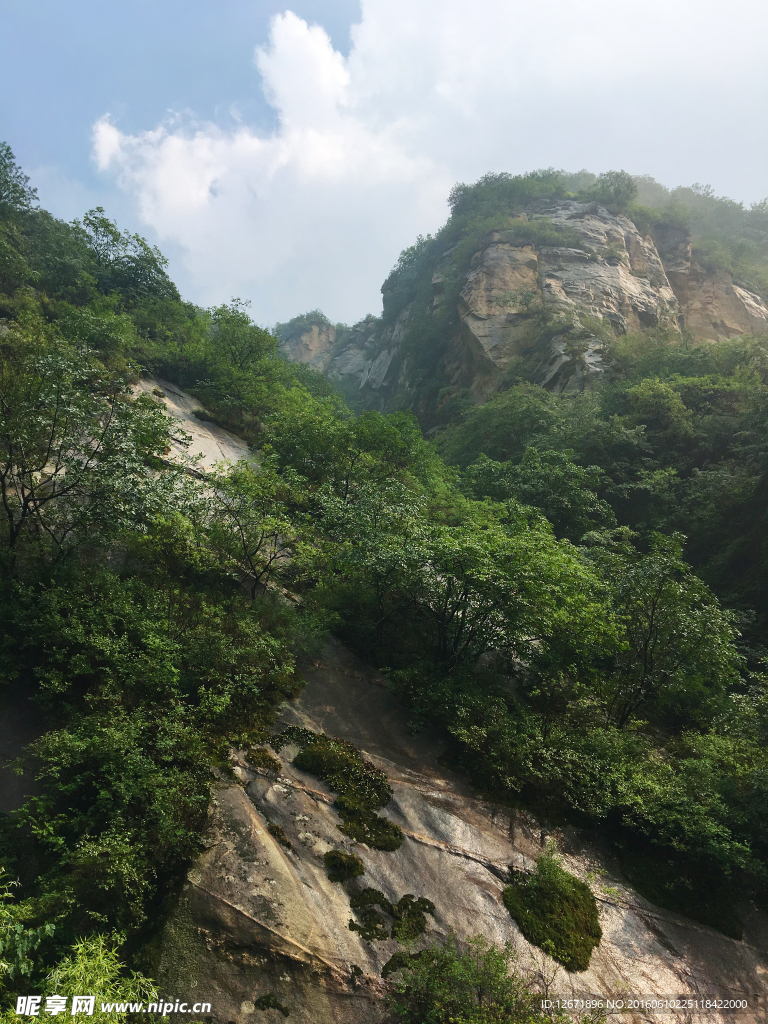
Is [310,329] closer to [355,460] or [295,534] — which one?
[355,460]

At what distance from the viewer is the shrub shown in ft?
20.6

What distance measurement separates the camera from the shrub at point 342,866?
6270 millimetres

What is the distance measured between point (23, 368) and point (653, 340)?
3234 cm

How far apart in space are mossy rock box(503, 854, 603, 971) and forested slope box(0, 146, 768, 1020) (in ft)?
4.43

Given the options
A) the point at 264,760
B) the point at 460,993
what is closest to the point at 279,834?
the point at 264,760

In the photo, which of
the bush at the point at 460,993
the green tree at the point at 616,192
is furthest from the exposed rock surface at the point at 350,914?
the green tree at the point at 616,192

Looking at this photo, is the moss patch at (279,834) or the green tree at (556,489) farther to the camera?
the green tree at (556,489)

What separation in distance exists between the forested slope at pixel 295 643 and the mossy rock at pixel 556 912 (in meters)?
1.35

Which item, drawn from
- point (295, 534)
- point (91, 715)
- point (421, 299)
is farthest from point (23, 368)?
point (421, 299)

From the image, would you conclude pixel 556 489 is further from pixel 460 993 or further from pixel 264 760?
pixel 460 993

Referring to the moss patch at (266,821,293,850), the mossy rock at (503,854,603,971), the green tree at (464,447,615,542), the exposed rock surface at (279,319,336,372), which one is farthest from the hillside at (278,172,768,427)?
the exposed rock surface at (279,319,336,372)

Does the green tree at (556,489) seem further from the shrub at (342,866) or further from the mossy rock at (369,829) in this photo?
the shrub at (342,866)

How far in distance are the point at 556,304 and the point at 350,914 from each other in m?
39.3

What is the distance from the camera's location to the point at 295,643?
33.7 feet
